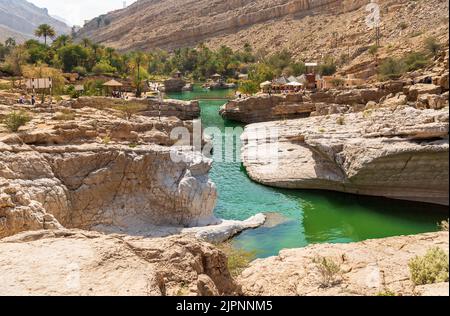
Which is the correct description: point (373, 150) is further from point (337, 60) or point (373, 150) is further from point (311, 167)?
point (337, 60)

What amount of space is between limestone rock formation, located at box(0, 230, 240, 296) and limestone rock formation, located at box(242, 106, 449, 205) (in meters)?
10.4

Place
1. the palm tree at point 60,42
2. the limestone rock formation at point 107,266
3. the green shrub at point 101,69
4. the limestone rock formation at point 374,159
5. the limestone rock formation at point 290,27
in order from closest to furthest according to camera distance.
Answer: the limestone rock formation at point 107,266 → the limestone rock formation at point 374,159 → the green shrub at point 101,69 → the palm tree at point 60,42 → the limestone rock formation at point 290,27

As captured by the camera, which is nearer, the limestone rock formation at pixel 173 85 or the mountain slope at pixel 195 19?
the limestone rock formation at pixel 173 85

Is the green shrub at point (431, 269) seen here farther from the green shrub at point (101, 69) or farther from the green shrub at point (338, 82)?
the green shrub at point (101, 69)

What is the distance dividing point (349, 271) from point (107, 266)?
13.7 ft

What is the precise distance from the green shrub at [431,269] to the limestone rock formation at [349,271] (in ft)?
0.57

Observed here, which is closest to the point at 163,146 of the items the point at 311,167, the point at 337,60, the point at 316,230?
the point at 316,230

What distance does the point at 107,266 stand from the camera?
193 inches

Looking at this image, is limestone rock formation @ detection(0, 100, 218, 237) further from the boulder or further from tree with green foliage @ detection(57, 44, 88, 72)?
tree with green foliage @ detection(57, 44, 88, 72)

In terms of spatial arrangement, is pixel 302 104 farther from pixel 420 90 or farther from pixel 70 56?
pixel 70 56

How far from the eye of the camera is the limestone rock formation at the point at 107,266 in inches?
176

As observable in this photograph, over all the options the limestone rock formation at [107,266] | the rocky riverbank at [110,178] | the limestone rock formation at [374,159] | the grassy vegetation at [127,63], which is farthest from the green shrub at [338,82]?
the limestone rock formation at [107,266]

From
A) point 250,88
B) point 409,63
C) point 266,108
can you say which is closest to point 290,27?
point 250,88
